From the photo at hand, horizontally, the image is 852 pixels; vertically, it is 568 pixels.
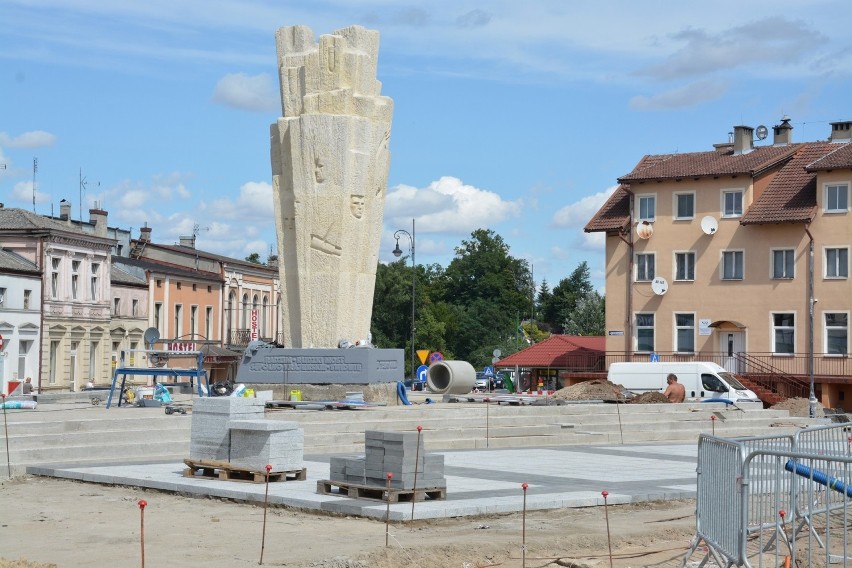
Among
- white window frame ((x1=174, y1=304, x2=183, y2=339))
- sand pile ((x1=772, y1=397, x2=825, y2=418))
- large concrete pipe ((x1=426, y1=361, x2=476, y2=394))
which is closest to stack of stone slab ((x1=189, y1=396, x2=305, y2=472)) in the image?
large concrete pipe ((x1=426, y1=361, x2=476, y2=394))

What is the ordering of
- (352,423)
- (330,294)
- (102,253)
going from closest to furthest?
(352,423) < (330,294) < (102,253)

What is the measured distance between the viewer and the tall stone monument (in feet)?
98.9

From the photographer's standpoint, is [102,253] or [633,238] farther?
[102,253]

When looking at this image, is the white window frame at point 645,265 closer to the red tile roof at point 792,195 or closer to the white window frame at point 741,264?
the white window frame at point 741,264

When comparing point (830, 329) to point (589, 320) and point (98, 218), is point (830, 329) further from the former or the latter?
point (589, 320)

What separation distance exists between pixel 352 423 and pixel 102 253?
36.0 meters

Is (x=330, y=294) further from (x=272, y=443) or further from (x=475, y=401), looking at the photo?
(x=272, y=443)

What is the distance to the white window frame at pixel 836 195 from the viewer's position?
4903 centimetres

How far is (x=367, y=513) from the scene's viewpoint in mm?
15484

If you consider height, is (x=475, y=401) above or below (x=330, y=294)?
below

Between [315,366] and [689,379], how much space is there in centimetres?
1659

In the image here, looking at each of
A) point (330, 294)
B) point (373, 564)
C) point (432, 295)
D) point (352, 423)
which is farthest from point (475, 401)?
point (432, 295)

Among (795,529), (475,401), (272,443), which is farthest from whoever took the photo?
(475,401)

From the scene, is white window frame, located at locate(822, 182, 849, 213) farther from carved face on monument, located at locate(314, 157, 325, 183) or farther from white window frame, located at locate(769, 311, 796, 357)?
carved face on monument, located at locate(314, 157, 325, 183)
